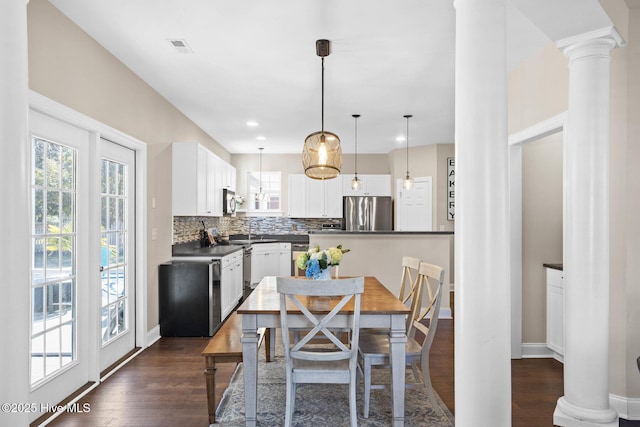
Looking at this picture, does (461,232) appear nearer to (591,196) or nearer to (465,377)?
(465,377)

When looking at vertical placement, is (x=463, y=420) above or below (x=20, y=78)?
Answer: below

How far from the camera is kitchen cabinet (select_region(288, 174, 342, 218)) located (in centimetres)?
819

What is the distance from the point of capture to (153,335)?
14.1 feet

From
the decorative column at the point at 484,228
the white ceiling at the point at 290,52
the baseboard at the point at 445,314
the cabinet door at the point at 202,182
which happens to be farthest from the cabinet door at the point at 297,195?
the decorative column at the point at 484,228

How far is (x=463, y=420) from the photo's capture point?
1.60 meters

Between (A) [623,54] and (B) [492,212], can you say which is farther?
(A) [623,54]

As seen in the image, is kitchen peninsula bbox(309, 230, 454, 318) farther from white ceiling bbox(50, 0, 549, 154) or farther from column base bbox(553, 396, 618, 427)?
column base bbox(553, 396, 618, 427)

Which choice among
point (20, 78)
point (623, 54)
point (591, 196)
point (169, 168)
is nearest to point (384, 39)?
point (623, 54)

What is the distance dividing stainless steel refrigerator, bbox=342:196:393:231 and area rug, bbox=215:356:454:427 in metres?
4.89

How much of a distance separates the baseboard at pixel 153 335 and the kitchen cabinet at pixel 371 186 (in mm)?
4672

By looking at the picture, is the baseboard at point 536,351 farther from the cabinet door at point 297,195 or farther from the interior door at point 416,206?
the cabinet door at point 297,195

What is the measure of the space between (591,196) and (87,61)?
3579 mm

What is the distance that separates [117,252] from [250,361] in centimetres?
204

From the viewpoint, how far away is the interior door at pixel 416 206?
7648 millimetres
